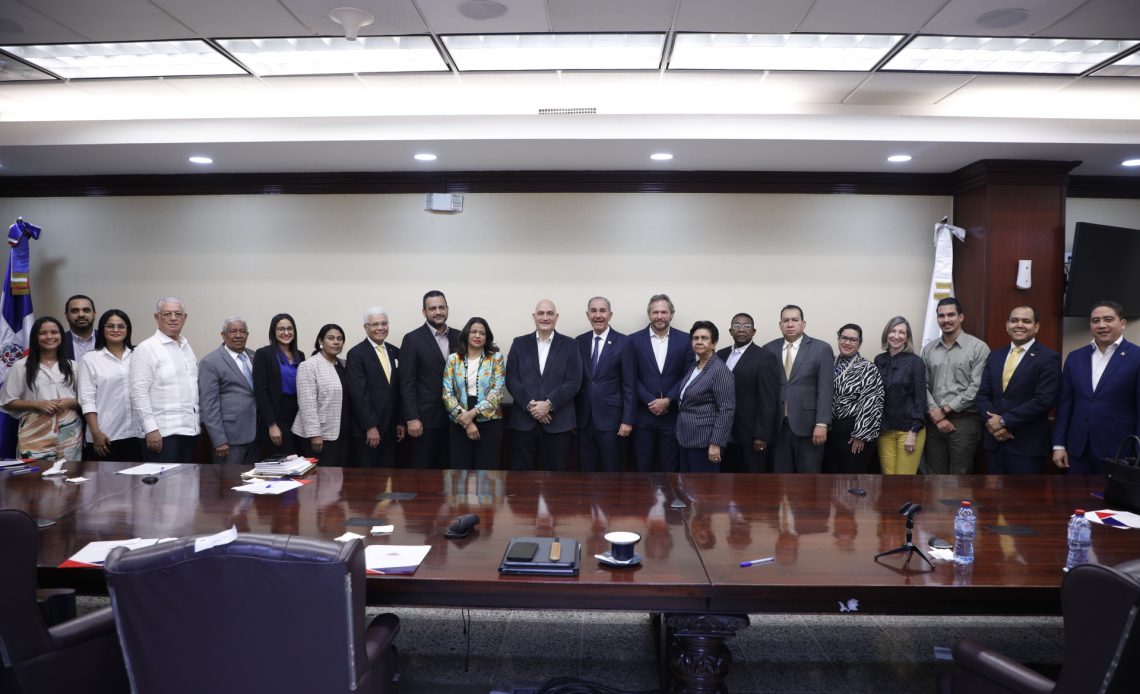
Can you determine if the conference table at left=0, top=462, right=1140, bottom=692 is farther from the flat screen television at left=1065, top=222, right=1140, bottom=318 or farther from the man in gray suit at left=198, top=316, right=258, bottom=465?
the flat screen television at left=1065, top=222, right=1140, bottom=318

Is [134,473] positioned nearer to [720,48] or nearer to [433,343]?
[433,343]

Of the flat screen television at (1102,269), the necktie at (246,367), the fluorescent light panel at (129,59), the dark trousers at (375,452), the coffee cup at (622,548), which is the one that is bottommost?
the dark trousers at (375,452)

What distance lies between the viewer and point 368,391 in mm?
4871

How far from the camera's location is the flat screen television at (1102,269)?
5.39 m

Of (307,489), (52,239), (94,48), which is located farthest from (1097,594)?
(52,239)

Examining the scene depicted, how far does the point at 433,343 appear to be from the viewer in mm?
5020

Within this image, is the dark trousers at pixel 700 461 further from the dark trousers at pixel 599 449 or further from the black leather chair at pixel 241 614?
the black leather chair at pixel 241 614

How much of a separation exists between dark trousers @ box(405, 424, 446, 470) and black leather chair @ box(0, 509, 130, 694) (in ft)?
9.81

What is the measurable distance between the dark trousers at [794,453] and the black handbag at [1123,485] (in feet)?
7.01

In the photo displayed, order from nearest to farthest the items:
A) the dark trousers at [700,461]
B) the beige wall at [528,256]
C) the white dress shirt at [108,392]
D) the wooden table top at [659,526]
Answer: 1. the wooden table top at [659,526]
2. the white dress shirt at [108,392]
3. the dark trousers at [700,461]
4. the beige wall at [528,256]

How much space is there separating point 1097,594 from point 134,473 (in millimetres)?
3793

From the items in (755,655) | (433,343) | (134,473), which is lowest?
(755,655)

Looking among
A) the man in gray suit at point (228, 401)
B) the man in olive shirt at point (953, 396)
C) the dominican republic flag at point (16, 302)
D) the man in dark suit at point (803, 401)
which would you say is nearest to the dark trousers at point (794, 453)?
the man in dark suit at point (803, 401)

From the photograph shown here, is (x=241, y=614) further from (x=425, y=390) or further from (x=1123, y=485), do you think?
(x=425, y=390)
